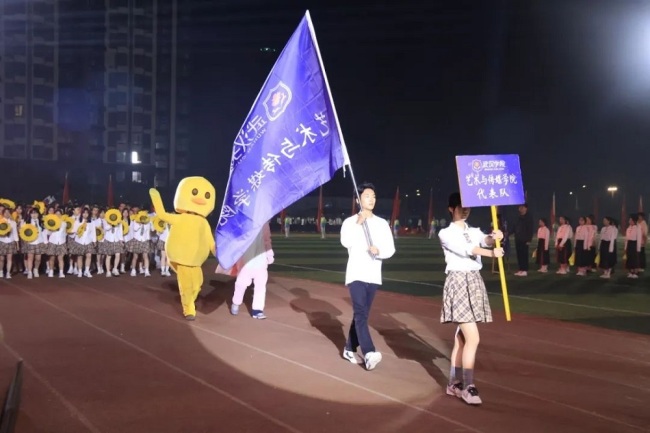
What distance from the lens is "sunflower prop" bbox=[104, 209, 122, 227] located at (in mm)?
17641

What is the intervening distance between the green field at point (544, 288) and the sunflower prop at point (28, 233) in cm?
676

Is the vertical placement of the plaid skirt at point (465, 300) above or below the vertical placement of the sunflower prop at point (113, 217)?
below

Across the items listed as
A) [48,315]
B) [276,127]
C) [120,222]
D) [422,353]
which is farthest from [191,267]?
[120,222]

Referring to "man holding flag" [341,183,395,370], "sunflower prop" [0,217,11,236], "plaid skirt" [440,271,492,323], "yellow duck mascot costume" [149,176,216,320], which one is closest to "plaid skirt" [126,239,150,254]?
"sunflower prop" [0,217,11,236]

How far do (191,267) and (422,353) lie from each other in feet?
14.0

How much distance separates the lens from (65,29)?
6462 cm

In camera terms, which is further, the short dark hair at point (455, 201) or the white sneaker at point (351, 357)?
the white sneaker at point (351, 357)

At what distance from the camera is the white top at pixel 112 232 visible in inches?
701

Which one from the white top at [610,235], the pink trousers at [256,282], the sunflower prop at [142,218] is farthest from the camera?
the white top at [610,235]

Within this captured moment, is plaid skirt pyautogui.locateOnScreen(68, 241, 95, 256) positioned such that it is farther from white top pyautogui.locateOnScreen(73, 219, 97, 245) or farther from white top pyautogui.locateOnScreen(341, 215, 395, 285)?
white top pyautogui.locateOnScreen(341, 215, 395, 285)

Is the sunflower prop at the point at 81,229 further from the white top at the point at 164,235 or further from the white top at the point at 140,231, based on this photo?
the white top at the point at 164,235

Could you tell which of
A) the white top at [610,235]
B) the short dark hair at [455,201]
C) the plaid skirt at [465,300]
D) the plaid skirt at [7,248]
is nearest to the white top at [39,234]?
the plaid skirt at [7,248]

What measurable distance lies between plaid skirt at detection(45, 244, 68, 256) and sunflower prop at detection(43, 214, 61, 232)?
0.43 meters

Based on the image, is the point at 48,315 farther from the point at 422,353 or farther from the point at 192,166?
the point at 192,166
